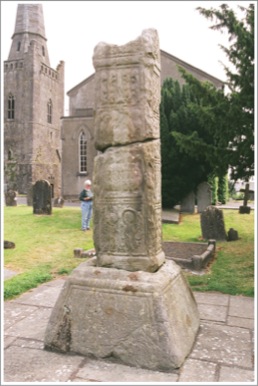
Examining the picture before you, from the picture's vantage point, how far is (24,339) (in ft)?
11.4

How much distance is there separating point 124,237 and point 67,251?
5.27 metres

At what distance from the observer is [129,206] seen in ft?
11.3

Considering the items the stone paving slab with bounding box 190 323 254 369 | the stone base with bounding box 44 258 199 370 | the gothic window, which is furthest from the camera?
the gothic window

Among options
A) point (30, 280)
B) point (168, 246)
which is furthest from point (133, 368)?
point (168, 246)

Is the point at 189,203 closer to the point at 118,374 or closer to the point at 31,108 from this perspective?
the point at 118,374

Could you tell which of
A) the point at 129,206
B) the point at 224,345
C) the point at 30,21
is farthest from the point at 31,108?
the point at 224,345

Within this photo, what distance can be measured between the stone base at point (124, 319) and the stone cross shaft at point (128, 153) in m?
0.24

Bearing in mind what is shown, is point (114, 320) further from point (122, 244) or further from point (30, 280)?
point (30, 280)

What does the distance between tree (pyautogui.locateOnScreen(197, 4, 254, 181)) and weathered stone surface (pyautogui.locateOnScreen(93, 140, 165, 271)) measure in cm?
421

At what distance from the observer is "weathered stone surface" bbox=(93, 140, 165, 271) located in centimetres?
339

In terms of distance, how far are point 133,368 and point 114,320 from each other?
42 centimetres

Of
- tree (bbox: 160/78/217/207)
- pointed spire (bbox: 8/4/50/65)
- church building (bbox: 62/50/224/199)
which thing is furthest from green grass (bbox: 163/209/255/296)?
pointed spire (bbox: 8/4/50/65)

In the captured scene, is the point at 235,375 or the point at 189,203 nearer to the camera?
the point at 235,375

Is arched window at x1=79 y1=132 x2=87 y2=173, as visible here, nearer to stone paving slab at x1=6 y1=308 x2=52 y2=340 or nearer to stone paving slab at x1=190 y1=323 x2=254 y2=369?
stone paving slab at x1=6 y1=308 x2=52 y2=340
